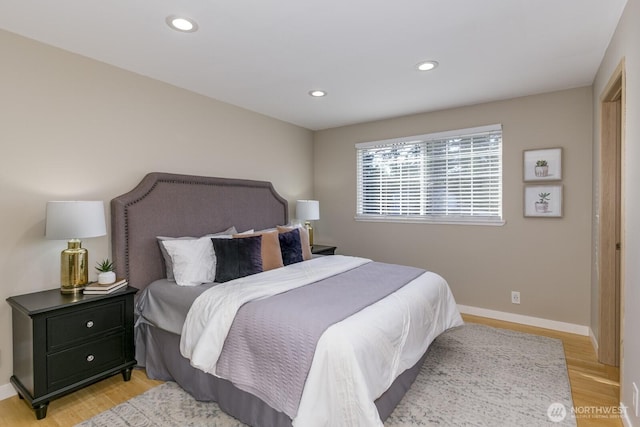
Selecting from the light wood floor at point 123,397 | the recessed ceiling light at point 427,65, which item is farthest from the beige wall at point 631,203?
the recessed ceiling light at point 427,65

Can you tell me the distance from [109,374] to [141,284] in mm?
711

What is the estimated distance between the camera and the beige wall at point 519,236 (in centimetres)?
335

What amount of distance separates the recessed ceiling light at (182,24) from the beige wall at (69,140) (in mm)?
Result: 1017

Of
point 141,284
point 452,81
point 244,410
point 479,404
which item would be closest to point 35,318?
point 141,284

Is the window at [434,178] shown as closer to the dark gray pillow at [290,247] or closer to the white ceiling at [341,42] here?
the white ceiling at [341,42]

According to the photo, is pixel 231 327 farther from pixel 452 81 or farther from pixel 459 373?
pixel 452 81

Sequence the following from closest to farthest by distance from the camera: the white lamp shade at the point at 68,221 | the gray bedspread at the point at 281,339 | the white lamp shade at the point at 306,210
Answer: the gray bedspread at the point at 281,339 < the white lamp shade at the point at 68,221 < the white lamp shade at the point at 306,210

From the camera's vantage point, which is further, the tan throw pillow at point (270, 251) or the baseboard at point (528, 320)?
the baseboard at point (528, 320)

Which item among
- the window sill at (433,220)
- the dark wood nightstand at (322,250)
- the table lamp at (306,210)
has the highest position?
the table lamp at (306,210)

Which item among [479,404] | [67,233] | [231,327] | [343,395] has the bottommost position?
[479,404]

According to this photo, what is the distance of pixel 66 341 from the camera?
2191 mm

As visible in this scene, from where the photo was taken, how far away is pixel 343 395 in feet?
5.20

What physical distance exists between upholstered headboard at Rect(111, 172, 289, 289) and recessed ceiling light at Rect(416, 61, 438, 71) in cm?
220

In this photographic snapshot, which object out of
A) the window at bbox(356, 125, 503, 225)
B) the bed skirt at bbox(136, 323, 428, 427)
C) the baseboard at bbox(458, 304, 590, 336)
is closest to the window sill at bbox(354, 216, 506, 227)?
the window at bbox(356, 125, 503, 225)
